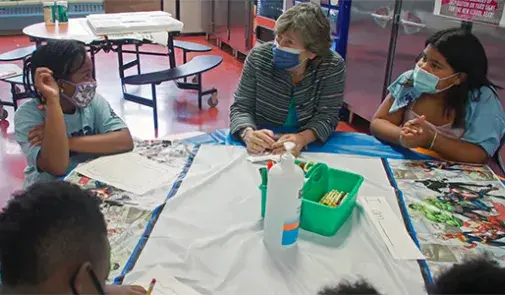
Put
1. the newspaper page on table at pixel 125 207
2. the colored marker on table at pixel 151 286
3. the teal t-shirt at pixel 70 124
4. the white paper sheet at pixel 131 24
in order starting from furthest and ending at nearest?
the white paper sheet at pixel 131 24, the teal t-shirt at pixel 70 124, the newspaper page on table at pixel 125 207, the colored marker on table at pixel 151 286

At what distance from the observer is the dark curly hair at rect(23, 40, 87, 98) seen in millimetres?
1526

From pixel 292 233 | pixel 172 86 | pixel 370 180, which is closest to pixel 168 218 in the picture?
pixel 292 233

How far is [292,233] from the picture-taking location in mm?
1085

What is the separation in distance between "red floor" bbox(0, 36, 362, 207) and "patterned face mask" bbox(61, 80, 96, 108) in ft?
4.11

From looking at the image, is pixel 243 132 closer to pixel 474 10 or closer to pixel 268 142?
pixel 268 142

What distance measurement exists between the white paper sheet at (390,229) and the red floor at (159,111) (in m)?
2.07

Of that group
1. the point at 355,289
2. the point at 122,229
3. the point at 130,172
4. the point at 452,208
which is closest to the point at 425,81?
the point at 452,208

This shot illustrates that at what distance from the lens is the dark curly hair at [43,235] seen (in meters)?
0.68

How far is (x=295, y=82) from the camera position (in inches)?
75.5

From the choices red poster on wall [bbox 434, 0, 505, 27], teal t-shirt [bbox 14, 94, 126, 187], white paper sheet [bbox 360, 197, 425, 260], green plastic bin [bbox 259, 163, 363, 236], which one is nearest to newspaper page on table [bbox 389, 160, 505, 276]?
white paper sheet [bbox 360, 197, 425, 260]

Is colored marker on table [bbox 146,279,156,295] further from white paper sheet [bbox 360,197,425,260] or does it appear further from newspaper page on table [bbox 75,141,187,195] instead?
white paper sheet [bbox 360,197,425,260]

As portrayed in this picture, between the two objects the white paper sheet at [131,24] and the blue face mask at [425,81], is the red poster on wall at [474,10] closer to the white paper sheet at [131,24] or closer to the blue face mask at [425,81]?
the blue face mask at [425,81]

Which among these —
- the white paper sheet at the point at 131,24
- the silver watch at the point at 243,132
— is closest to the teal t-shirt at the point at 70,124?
the silver watch at the point at 243,132

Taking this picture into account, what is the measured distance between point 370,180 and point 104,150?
33.5 inches
